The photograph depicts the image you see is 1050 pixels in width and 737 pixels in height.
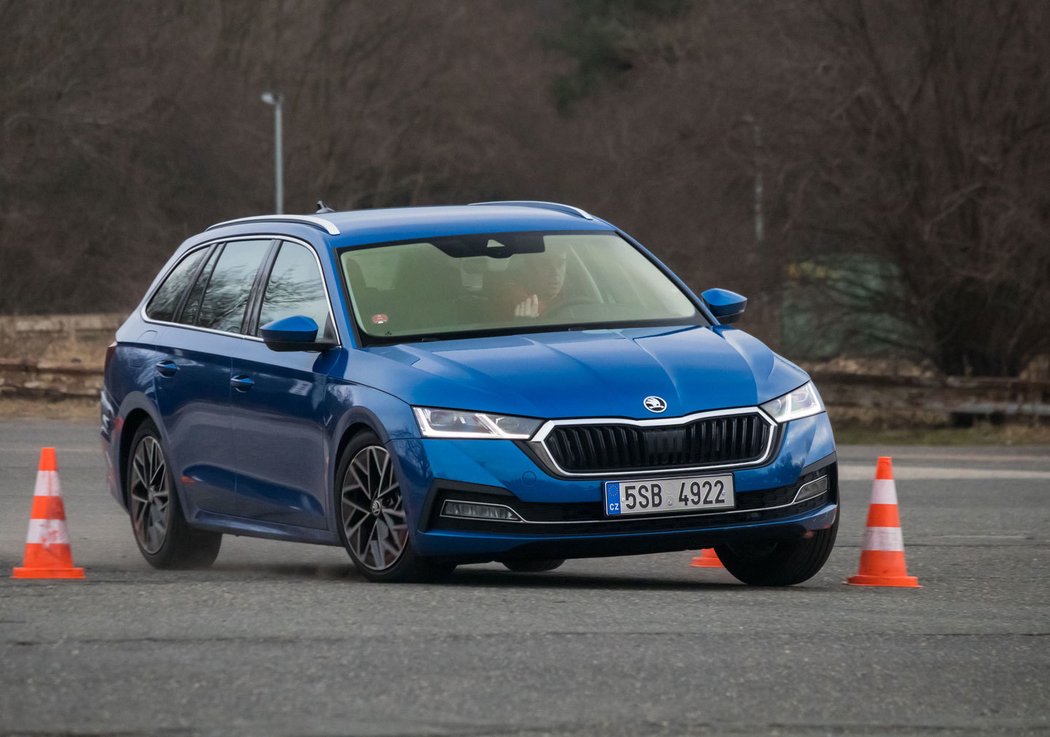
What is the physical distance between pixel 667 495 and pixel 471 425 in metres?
0.83

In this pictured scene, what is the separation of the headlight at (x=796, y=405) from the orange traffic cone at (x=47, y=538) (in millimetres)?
3346

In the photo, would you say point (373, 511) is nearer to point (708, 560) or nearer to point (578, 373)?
point (578, 373)

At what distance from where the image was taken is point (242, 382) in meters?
9.63

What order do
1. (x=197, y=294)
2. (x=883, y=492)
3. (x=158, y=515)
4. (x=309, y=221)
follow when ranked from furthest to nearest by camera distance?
Answer: (x=197, y=294), (x=158, y=515), (x=309, y=221), (x=883, y=492)

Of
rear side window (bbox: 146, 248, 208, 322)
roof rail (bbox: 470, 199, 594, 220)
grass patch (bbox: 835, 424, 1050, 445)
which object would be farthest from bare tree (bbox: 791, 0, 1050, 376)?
rear side window (bbox: 146, 248, 208, 322)

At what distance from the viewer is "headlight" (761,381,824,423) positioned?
27.9ft

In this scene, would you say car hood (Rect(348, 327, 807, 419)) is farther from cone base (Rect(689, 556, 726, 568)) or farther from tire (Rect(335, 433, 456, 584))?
cone base (Rect(689, 556, 726, 568))

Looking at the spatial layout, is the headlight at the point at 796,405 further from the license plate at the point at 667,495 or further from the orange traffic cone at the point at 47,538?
the orange traffic cone at the point at 47,538

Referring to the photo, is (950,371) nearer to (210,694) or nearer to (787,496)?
(787,496)

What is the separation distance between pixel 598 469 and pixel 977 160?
19438mm

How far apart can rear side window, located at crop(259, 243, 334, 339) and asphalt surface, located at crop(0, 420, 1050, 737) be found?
1220 millimetres

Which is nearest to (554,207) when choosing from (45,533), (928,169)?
(45,533)

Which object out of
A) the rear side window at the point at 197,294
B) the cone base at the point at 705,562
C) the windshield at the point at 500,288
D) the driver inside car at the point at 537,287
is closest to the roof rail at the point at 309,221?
the windshield at the point at 500,288

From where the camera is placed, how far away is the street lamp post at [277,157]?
52.0 meters
